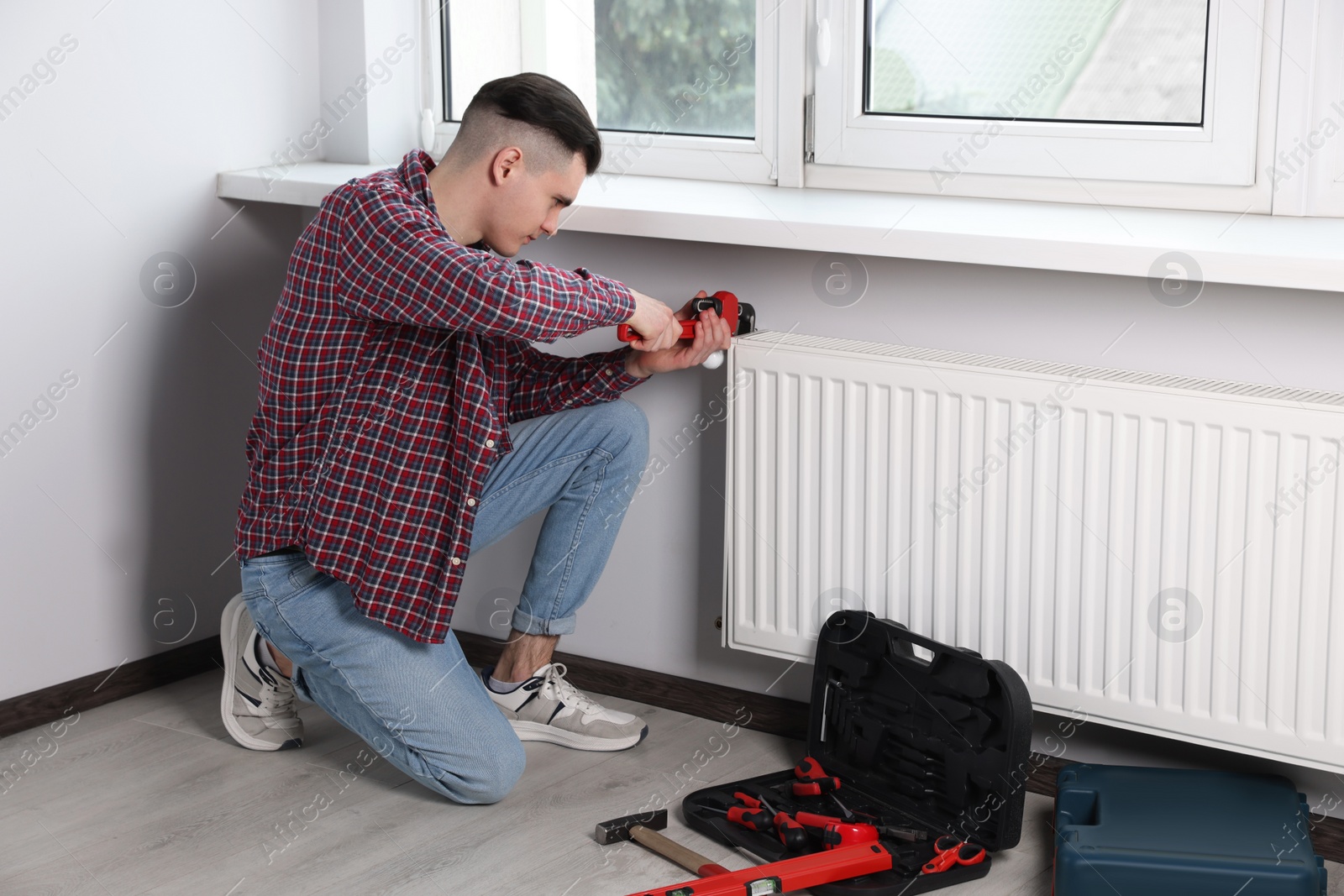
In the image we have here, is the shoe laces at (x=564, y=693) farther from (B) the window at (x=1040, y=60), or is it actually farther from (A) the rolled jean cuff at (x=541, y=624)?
(B) the window at (x=1040, y=60)

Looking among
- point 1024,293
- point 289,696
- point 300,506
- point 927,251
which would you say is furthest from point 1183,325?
point 289,696

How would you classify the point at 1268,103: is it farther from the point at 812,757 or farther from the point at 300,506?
the point at 300,506

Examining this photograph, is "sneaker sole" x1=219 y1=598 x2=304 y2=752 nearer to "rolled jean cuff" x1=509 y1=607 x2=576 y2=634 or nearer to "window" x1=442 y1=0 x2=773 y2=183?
"rolled jean cuff" x1=509 y1=607 x2=576 y2=634

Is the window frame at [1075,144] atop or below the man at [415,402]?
atop

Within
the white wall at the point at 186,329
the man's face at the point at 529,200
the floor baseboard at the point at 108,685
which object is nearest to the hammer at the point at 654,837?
the white wall at the point at 186,329

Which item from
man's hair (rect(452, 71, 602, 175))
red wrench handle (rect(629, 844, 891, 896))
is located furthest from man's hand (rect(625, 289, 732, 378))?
red wrench handle (rect(629, 844, 891, 896))

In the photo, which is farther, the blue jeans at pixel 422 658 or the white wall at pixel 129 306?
the white wall at pixel 129 306

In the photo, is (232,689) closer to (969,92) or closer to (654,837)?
(654,837)

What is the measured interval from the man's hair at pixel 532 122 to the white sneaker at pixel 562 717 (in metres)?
0.79

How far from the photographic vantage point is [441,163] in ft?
5.47

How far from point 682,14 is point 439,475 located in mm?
846

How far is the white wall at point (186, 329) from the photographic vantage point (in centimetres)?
187

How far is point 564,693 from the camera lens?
1974mm

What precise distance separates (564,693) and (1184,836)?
89cm
